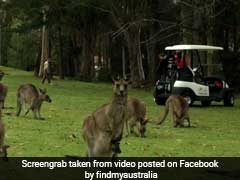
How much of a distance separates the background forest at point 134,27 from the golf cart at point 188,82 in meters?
2.48

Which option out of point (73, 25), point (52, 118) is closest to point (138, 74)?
point (73, 25)

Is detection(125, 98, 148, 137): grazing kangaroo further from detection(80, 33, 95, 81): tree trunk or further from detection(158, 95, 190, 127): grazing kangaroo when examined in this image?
detection(80, 33, 95, 81): tree trunk

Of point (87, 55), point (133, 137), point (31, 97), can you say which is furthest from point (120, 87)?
point (87, 55)

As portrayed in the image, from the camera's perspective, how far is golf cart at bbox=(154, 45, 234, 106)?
27.3 m

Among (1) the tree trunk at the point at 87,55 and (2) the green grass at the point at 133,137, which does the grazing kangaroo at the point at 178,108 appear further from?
(1) the tree trunk at the point at 87,55

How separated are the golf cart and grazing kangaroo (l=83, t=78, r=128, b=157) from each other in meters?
17.7

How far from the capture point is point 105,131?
9211 mm

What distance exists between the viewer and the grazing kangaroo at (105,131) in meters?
9.17

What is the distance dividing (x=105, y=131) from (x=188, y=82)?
18.4 meters

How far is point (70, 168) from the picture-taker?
33.6 feet

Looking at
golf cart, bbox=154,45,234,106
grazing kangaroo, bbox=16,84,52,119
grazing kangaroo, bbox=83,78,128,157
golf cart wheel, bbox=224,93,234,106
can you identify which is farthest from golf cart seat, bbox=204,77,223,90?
grazing kangaroo, bbox=83,78,128,157

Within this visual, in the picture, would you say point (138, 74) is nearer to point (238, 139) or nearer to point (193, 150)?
point (238, 139)

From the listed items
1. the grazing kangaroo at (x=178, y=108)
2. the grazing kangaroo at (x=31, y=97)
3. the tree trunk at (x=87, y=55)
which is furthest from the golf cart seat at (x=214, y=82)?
the tree trunk at (x=87, y=55)

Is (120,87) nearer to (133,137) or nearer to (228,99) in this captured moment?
(133,137)
